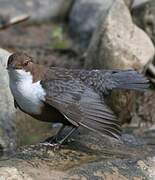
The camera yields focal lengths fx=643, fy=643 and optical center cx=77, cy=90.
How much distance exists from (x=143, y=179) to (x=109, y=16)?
346 cm

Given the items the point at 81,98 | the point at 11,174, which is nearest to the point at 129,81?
the point at 81,98

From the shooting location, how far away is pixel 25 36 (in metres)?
10.5

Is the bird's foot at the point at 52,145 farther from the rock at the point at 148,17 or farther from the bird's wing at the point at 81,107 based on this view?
the rock at the point at 148,17

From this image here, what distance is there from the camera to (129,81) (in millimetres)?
6137

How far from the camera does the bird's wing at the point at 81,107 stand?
5223mm

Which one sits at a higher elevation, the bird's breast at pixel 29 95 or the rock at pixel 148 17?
the rock at pixel 148 17

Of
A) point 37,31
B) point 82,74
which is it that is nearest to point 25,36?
point 37,31

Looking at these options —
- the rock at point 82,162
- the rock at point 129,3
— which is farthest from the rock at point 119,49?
the rock at point 82,162

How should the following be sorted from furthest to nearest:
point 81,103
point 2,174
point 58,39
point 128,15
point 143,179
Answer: point 58,39 < point 128,15 < point 81,103 < point 143,179 < point 2,174

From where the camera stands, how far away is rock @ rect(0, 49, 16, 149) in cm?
648

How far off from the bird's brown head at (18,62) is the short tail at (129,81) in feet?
3.40

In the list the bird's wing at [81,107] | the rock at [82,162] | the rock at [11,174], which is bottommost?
the rock at [82,162]

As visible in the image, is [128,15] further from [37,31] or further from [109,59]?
[37,31]

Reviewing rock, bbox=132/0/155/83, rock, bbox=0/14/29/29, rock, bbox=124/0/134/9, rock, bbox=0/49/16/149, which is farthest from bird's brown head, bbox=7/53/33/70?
rock, bbox=0/14/29/29
